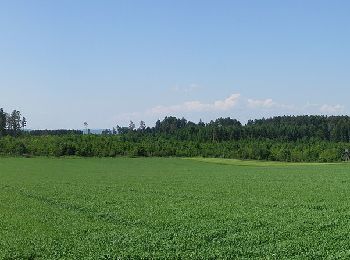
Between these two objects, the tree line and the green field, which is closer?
the green field

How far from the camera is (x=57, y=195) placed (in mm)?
41344

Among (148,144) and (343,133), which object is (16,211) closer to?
(148,144)

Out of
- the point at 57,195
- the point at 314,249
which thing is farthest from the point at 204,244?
the point at 57,195

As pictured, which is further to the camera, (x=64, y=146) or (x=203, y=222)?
(x=64, y=146)

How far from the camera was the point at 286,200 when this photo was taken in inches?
1443

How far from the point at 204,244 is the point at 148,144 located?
403ft

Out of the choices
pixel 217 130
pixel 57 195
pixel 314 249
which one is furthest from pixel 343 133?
pixel 314 249

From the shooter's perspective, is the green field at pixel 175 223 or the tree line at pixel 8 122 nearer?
the green field at pixel 175 223

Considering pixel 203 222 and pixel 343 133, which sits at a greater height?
pixel 343 133

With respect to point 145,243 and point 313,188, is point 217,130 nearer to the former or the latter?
point 313,188

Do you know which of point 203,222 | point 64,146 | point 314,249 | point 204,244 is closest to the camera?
point 314,249

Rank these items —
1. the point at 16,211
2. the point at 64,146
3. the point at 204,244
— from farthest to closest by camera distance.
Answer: the point at 64,146
the point at 16,211
the point at 204,244

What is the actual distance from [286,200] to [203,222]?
1167cm

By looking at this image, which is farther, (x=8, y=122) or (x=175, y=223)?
(x=8, y=122)
